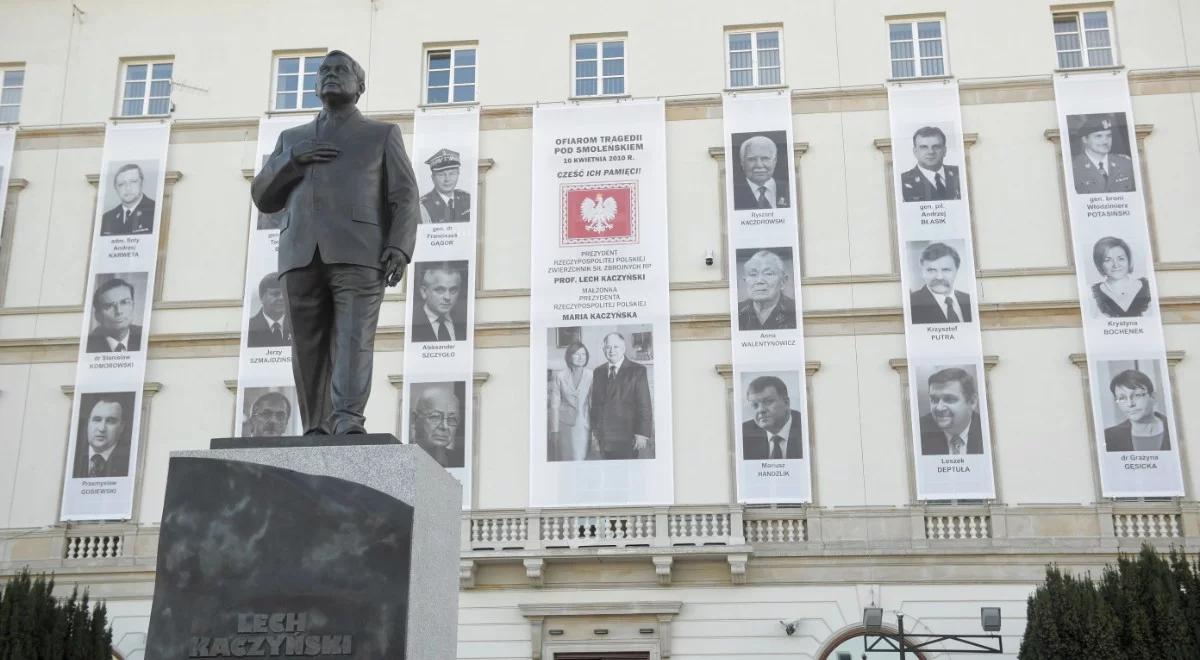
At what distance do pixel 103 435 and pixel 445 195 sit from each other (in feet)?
26.1

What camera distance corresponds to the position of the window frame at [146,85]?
26.9 metres

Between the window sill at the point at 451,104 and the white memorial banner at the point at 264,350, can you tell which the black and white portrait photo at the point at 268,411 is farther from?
the window sill at the point at 451,104

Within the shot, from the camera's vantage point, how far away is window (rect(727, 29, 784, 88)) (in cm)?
2592

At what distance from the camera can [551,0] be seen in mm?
26797

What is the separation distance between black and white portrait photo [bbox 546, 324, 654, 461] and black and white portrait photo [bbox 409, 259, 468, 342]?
186 centimetres

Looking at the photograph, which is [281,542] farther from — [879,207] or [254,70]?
[254,70]

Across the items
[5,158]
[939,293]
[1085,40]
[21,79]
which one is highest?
[21,79]

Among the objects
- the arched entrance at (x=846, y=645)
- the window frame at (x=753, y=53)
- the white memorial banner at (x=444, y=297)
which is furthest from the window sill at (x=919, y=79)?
the arched entrance at (x=846, y=645)

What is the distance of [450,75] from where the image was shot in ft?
87.7

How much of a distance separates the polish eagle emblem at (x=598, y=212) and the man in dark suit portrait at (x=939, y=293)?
19.1ft

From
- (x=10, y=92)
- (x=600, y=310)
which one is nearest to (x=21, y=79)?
(x=10, y=92)

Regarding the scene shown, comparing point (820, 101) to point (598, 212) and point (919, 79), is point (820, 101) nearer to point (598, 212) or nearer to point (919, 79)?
point (919, 79)

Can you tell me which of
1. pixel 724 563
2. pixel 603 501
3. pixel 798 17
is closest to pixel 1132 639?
pixel 724 563

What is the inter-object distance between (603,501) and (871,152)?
8.54m
